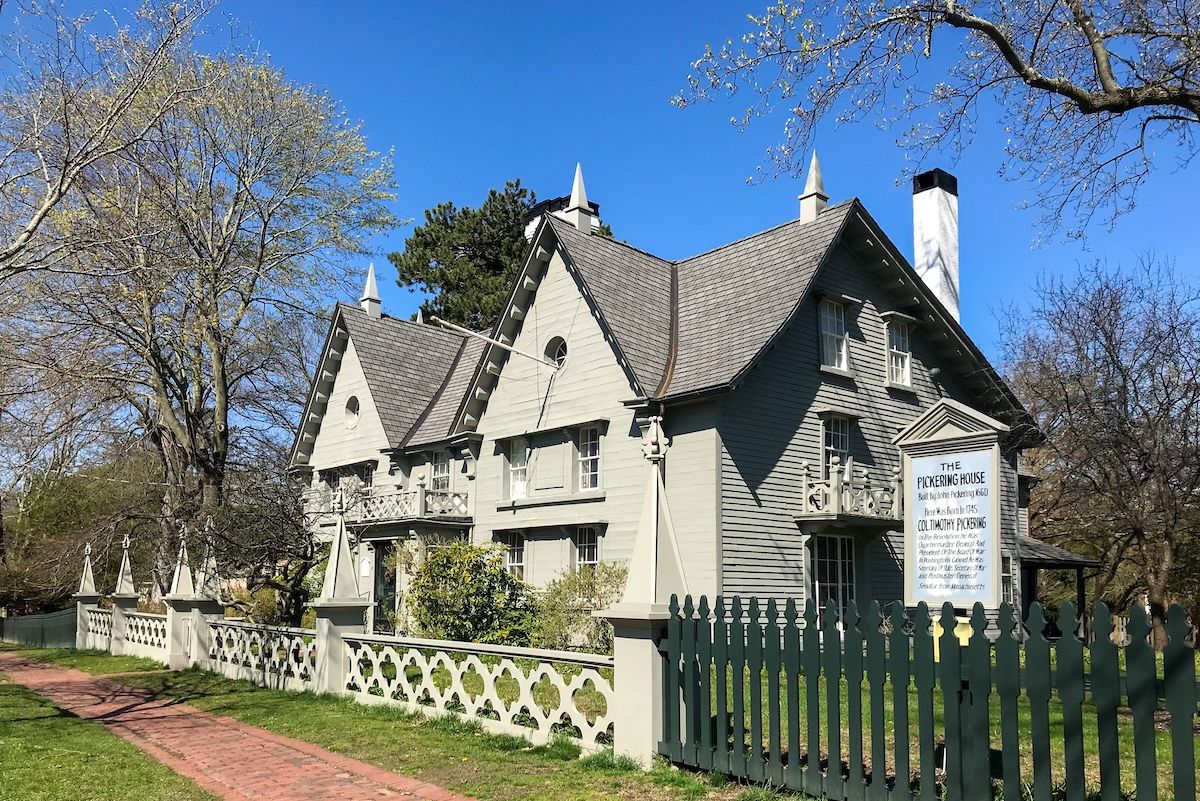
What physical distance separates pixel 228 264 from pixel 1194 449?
24.9m

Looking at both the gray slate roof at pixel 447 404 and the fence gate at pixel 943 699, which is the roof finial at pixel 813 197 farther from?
the fence gate at pixel 943 699

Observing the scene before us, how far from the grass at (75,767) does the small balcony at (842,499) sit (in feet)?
46.1

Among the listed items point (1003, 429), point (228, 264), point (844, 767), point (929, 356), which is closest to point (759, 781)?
point (844, 767)

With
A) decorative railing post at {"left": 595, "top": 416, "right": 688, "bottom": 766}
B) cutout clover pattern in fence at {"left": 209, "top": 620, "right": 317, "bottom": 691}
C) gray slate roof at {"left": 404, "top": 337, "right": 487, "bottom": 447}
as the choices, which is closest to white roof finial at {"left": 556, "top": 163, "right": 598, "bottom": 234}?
gray slate roof at {"left": 404, "top": 337, "right": 487, "bottom": 447}

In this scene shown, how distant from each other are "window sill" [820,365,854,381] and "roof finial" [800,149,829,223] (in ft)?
11.8

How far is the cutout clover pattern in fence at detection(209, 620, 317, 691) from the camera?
15547 millimetres

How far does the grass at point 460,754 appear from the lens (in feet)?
28.3

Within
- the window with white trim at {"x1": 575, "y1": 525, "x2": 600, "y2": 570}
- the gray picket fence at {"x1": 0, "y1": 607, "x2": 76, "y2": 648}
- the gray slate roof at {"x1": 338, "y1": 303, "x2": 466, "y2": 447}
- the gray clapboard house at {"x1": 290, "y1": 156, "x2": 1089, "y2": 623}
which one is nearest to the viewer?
the gray clapboard house at {"x1": 290, "y1": 156, "x2": 1089, "y2": 623}

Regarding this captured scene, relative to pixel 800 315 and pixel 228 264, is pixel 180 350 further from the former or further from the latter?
pixel 800 315

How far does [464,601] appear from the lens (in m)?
18.1

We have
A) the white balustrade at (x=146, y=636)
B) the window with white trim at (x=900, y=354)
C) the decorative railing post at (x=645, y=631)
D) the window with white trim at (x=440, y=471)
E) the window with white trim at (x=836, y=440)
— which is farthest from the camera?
the window with white trim at (x=440, y=471)

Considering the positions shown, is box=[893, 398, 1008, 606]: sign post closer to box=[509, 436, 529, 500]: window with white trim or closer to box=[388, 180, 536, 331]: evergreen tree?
box=[509, 436, 529, 500]: window with white trim

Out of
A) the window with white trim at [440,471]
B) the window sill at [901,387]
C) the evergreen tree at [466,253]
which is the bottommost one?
the window with white trim at [440,471]

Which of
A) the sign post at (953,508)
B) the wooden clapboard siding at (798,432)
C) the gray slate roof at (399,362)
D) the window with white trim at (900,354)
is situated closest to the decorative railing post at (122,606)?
the gray slate roof at (399,362)
